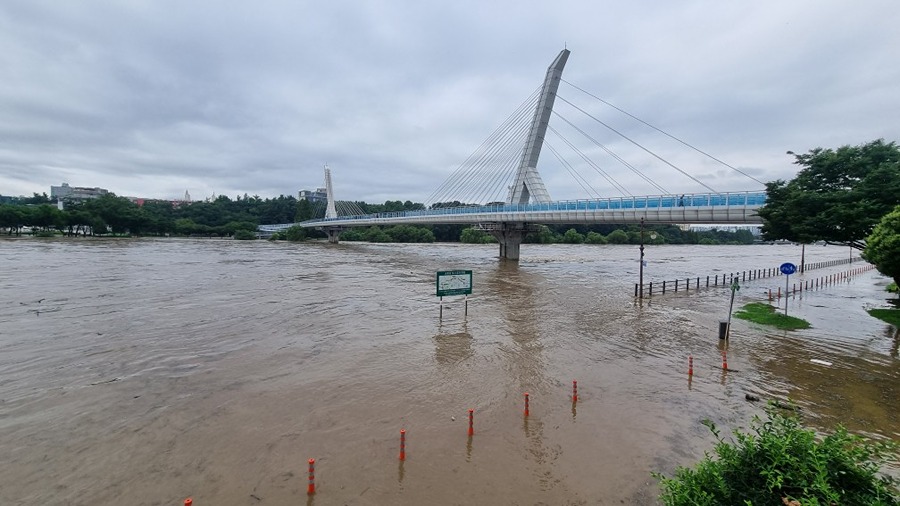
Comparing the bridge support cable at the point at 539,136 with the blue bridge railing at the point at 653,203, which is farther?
the bridge support cable at the point at 539,136

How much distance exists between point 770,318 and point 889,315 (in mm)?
5856

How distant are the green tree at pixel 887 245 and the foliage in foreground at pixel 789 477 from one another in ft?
59.4

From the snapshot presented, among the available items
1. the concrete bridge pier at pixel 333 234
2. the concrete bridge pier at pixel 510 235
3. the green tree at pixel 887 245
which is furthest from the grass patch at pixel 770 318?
the concrete bridge pier at pixel 333 234

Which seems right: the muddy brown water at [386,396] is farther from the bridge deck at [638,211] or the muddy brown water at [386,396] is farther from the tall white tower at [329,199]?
the tall white tower at [329,199]

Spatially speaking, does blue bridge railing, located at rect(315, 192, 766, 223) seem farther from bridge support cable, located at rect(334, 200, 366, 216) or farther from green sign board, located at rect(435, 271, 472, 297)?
bridge support cable, located at rect(334, 200, 366, 216)

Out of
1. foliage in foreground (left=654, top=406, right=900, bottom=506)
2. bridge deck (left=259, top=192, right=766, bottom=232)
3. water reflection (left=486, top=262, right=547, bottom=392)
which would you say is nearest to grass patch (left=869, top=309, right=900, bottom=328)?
bridge deck (left=259, top=192, right=766, bottom=232)

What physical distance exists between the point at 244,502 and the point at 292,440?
1.75m

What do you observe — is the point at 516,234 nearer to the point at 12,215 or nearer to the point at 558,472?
the point at 558,472

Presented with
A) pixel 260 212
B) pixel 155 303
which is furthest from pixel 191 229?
pixel 155 303

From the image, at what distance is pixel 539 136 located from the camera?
4738cm

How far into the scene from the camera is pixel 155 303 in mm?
21812

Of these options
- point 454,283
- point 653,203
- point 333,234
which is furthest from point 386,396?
point 333,234

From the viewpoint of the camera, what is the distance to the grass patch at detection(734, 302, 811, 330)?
18031 mm

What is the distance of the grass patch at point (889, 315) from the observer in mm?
18234
